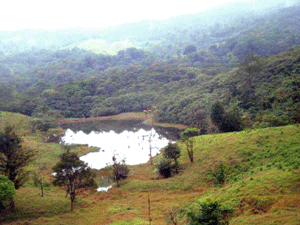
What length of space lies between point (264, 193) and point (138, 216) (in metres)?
11.2

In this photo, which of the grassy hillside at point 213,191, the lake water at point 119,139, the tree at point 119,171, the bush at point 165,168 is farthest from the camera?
the lake water at point 119,139

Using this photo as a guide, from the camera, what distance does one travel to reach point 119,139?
71375 millimetres

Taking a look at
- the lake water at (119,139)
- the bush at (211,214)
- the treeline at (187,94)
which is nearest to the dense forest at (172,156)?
the bush at (211,214)

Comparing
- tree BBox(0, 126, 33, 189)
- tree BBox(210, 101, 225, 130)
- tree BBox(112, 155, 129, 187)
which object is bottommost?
tree BBox(112, 155, 129, 187)

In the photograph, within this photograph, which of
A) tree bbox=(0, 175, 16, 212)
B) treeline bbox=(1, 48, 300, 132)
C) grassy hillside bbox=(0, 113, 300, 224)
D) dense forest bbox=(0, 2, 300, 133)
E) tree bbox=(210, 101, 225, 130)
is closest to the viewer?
grassy hillside bbox=(0, 113, 300, 224)

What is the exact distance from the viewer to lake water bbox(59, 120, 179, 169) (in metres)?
53.8

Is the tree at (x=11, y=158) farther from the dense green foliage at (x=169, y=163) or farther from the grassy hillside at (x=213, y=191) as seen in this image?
the dense green foliage at (x=169, y=163)

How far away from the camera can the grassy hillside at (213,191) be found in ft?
55.5

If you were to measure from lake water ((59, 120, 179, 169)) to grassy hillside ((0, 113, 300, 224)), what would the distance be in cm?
1203

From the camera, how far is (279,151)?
2753 cm

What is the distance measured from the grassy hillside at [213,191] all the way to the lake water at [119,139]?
12.0 m

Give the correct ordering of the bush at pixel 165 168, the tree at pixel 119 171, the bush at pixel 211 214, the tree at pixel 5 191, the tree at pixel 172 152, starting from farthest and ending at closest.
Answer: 1. the tree at pixel 119 171
2. the tree at pixel 172 152
3. the bush at pixel 165 168
4. the tree at pixel 5 191
5. the bush at pixel 211 214

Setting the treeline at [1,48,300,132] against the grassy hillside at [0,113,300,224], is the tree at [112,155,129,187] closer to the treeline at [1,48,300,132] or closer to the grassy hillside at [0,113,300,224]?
the grassy hillside at [0,113,300,224]

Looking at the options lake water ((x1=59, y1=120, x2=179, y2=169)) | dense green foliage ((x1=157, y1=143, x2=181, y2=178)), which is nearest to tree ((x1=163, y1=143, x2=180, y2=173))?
dense green foliage ((x1=157, y1=143, x2=181, y2=178))
